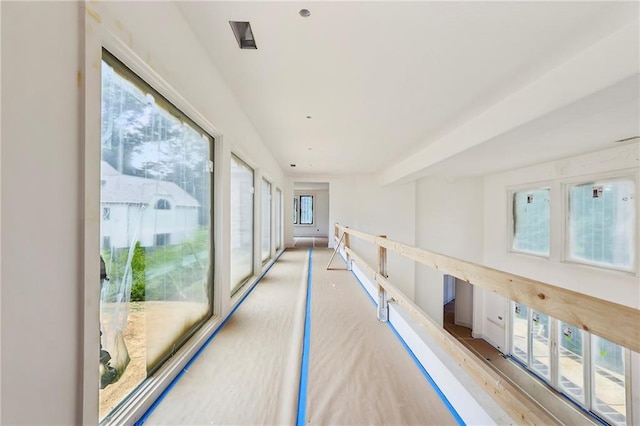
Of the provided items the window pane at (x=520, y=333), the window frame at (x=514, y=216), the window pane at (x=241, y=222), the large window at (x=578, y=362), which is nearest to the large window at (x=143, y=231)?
the window pane at (x=241, y=222)

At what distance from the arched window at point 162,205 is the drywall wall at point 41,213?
71cm

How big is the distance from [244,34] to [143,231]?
1.64m

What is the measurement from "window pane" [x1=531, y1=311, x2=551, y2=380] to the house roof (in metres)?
7.82

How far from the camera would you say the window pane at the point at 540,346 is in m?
5.96

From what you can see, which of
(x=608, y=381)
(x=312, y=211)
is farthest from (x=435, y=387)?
(x=312, y=211)

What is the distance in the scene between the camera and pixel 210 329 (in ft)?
7.64

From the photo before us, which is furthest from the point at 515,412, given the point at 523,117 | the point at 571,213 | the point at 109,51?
the point at 571,213

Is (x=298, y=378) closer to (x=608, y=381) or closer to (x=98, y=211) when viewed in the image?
(x=98, y=211)

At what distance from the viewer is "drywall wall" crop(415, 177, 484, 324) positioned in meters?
8.66

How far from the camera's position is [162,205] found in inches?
68.5

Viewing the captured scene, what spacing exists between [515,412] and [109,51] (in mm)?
2307

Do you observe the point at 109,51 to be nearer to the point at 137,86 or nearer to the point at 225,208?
the point at 137,86

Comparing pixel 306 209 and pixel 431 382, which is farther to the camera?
pixel 306 209

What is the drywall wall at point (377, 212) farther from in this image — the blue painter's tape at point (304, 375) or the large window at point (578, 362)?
the blue painter's tape at point (304, 375)
